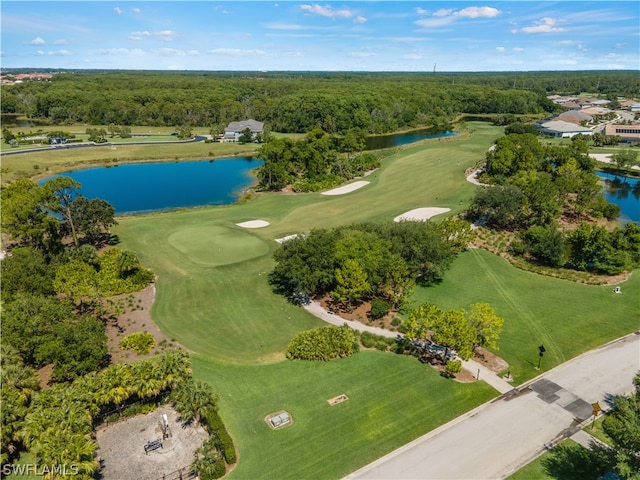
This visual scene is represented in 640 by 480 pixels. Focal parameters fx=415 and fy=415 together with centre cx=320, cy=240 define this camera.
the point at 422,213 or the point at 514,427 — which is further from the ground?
the point at 422,213

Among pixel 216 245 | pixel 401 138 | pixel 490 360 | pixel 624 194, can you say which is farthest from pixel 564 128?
pixel 490 360

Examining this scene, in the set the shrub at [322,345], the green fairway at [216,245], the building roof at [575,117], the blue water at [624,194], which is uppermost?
the building roof at [575,117]

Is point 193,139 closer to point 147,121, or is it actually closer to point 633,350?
point 147,121

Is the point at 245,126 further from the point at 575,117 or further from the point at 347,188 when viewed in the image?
the point at 575,117

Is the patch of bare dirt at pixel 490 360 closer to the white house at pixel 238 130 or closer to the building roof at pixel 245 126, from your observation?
the white house at pixel 238 130

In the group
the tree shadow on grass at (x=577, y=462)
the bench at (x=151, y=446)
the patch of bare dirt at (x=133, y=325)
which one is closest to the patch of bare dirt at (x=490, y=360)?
the tree shadow on grass at (x=577, y=462)

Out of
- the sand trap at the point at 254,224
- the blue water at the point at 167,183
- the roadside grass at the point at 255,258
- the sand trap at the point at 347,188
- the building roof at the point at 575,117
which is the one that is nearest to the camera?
the roadside grass at the point at 255,258

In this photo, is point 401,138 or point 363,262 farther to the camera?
point 401,138
